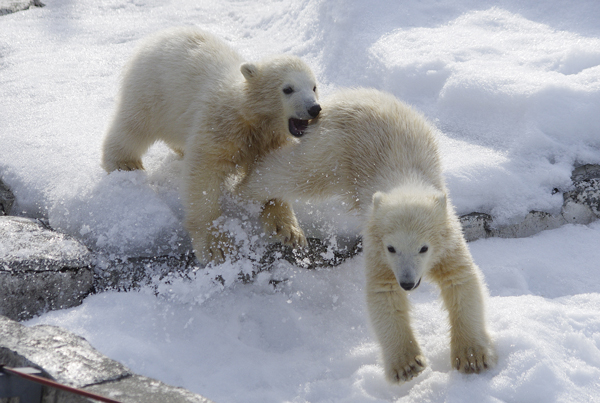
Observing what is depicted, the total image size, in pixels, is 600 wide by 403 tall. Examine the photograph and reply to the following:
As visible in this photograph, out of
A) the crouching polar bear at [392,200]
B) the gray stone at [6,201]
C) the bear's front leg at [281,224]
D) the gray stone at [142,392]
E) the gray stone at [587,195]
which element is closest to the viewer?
the gray stone at [142,392]

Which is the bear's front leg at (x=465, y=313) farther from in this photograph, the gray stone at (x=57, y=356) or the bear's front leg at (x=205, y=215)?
the gray stone at (x=57, y=356)

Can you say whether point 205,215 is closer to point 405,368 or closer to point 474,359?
point 405,368

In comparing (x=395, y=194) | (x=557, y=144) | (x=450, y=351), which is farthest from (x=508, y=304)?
(x=557, y=144)

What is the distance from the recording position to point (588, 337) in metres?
3.17

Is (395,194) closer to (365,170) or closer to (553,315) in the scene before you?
(365,170)

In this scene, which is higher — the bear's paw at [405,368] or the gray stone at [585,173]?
the gray stone at [585,173]

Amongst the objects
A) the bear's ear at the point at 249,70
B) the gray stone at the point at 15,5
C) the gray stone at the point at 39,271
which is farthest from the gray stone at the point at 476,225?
the gray stone at the point at 15,5

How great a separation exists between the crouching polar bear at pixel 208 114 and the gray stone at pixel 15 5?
5.48 metres

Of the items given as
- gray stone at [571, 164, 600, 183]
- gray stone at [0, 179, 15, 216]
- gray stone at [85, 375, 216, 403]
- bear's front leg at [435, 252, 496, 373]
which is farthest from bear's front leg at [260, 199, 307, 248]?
gray stone at [571, 164, 600, 183]

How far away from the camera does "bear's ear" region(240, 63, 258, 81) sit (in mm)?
3867

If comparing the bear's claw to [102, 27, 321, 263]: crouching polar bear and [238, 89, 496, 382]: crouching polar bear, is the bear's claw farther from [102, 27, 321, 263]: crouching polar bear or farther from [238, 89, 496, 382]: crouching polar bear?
[102, 27, 321, 263]: crouching polar bear

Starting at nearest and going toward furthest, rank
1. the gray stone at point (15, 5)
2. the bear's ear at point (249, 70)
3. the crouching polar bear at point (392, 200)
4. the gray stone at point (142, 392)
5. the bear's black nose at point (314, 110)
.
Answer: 1. the gray stone at point (142, 392)
2. the crouching polar bear at point (392, 200)
3. the bear's black nose at point (314, 110)
4. the bear's ear at point (249, 70)
5. the gray stone at point (15, 5)

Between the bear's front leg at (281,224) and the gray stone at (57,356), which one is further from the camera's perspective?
the bear's front leg at (281,224)

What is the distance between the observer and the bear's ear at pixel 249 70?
3.87 metres
